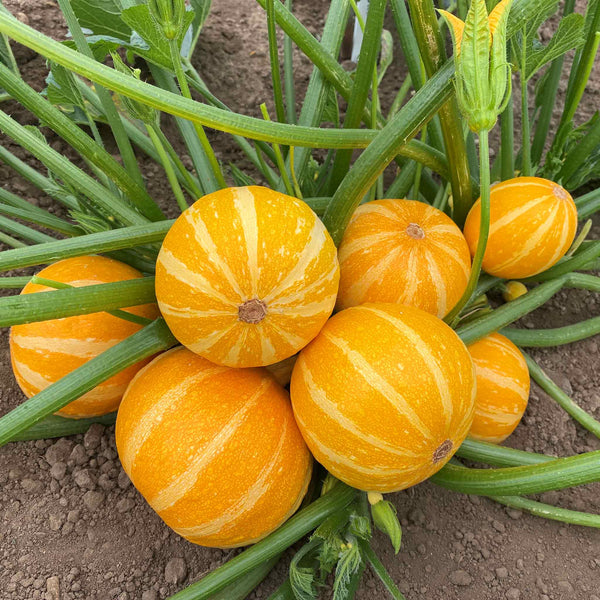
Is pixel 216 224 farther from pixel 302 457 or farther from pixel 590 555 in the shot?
pixel 590 555

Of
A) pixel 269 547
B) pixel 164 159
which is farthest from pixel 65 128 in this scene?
pixel 269 547

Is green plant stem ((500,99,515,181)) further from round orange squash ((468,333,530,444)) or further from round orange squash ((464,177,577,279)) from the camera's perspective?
round orange squash ((468,333,530,444))

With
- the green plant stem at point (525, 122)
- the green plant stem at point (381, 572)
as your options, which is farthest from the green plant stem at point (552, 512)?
the green plant stem at point (525, 122)

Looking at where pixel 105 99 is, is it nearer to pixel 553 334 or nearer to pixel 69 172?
pixel 69 172

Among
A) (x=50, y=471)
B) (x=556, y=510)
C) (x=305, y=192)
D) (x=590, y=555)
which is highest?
(x=305, y=192)

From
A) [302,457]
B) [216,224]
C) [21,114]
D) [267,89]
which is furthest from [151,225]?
[267,89]
